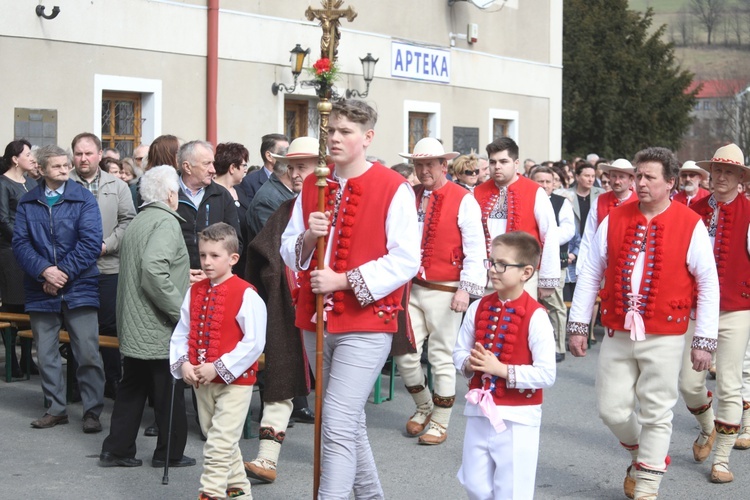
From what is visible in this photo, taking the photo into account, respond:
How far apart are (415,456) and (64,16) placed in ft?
28.9

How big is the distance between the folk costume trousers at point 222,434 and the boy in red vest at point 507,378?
131 centimetres

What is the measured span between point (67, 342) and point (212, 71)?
765cm

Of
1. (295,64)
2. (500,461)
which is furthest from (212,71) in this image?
(500,461)

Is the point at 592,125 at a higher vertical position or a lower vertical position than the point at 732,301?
higher

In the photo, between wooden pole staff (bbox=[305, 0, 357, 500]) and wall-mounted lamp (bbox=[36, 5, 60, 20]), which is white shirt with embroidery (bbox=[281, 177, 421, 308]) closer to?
wooden pole staff (bbox=[305, 0, 357, 500])

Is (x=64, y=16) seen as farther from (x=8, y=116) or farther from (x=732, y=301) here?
(x=732, y=301)

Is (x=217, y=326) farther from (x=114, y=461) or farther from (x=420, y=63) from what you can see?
(x=420, y=63)

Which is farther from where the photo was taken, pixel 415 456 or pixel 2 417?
pixel 2 417

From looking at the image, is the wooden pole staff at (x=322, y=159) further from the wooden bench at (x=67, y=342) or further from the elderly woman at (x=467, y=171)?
the elderly woman at (x=467, y=171)

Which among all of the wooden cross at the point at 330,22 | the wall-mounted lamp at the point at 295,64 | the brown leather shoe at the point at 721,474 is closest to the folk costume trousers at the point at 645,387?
the brown leather shoe at the point at 721,474

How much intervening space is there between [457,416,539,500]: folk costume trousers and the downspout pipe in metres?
11.3

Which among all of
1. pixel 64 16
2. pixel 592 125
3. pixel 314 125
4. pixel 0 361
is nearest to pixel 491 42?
pixel 314 125

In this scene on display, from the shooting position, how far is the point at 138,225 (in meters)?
7.12

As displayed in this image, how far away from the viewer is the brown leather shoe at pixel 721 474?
719cm
